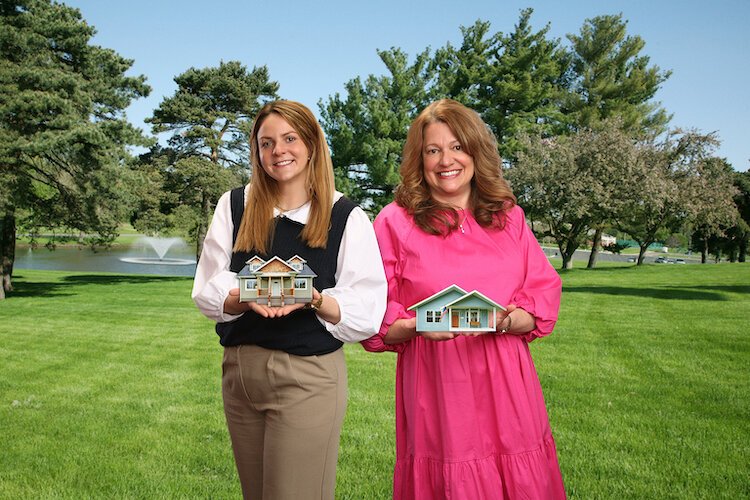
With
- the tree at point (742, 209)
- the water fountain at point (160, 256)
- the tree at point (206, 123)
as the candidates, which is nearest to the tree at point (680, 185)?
the tree at point (742, 209)

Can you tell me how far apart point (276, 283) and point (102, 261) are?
5221 centimetres

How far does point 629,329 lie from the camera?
14.3 meters

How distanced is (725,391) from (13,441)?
8.47 metres

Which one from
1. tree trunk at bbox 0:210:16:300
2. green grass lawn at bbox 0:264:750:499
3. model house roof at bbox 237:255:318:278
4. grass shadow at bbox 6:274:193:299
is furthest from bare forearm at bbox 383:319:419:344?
tree trunk at bbox 0:210:16:300

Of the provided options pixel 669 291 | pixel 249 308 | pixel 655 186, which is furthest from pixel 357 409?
pixel 655 186

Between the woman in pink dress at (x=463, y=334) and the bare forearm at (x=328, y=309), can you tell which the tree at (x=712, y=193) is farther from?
the bare forearm at (x=328, y=309)

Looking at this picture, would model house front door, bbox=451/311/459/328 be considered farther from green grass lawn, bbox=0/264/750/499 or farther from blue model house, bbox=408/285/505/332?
green grass lawn, bbox=0/264/750/499

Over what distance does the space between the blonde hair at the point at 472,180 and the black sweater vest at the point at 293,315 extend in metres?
0.41

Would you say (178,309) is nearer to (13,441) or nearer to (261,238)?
(13,441)

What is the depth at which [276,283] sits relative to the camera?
8.59 ft

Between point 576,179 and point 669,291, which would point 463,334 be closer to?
point 669,291

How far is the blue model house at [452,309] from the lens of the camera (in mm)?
2871

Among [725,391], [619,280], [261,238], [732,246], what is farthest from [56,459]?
[732,246]

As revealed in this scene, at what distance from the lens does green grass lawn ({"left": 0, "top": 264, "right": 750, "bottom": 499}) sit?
219 inches
